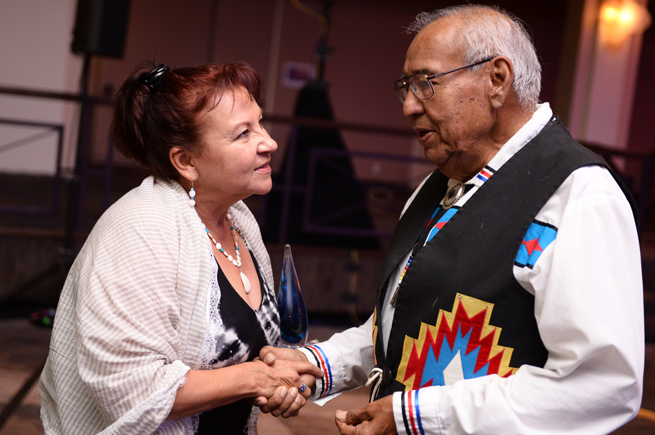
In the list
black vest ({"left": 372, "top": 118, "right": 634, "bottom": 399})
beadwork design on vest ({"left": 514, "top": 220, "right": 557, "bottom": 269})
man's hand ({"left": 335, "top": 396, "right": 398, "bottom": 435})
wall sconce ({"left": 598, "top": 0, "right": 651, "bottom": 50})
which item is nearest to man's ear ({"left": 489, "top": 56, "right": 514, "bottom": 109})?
black vest ({"left": 372, "top": 118, "right": 634, "bottom": 399})

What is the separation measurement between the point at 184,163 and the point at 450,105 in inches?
25.8

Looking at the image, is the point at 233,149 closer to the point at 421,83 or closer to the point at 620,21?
the point at 421,83

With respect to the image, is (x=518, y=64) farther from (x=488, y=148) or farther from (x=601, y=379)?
(x=601, y=379)

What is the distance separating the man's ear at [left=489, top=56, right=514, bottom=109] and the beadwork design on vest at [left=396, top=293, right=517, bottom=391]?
0.43 meters

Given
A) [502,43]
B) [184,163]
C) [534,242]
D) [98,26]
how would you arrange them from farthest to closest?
[98,26]
[184,163]
[502,43]
[534,242]

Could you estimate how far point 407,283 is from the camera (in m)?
1.50

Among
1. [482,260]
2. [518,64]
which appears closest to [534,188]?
[482,260]

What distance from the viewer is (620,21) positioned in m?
8.50

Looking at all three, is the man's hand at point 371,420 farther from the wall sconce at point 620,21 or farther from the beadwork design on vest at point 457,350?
the wall sconce at point 620,21

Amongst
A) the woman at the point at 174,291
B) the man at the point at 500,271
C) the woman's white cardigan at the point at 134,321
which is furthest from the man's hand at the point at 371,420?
the woman's white cardigan at the point at 134,321

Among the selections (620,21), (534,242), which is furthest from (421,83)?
(620,21)

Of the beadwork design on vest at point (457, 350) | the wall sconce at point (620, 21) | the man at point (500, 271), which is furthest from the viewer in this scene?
the wall sconce at point (620, 21)

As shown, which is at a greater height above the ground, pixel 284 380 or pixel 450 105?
pixel 450 105

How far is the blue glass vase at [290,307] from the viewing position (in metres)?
1.85
